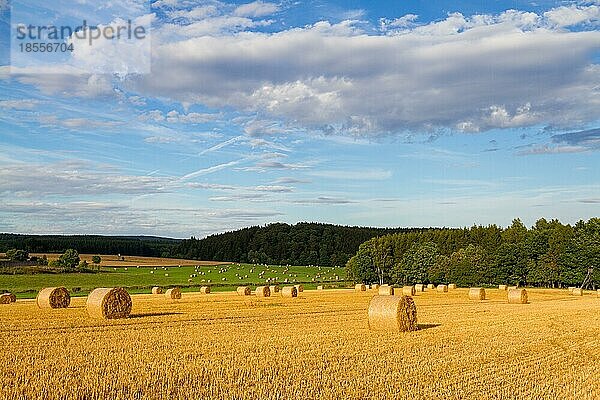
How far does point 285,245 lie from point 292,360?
120399 mm

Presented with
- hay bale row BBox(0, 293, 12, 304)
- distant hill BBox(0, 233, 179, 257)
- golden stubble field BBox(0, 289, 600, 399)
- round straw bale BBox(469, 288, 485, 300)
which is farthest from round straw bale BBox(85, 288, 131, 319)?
distant hill BBox(0, 233, 179, 257)

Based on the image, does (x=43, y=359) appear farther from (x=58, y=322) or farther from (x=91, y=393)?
(x=58, y=322)

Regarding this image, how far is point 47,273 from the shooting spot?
70500 mm

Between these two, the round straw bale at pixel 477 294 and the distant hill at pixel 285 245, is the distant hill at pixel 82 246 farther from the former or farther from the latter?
the round straw bale at pixel 477 294

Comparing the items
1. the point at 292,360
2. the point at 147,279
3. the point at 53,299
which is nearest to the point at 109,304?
the point at 53,299

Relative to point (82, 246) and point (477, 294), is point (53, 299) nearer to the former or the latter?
point (477, 294)

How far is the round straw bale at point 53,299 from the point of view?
2897cm

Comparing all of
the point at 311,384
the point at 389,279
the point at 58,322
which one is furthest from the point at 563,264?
the point at 311,384

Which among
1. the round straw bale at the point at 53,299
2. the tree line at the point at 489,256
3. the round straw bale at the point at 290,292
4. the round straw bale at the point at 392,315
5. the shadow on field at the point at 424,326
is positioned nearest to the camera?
the round straw bale at the point at 392,315

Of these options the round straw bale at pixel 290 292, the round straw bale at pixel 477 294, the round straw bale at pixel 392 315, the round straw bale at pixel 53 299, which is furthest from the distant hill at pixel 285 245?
the round straw bale at pixel 392 315

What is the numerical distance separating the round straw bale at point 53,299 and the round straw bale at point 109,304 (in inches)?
243

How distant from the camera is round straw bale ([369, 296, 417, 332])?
19.9 meters

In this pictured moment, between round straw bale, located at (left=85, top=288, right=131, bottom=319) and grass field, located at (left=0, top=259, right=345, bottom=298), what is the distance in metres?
25.8

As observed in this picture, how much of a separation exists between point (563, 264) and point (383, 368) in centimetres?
6640
